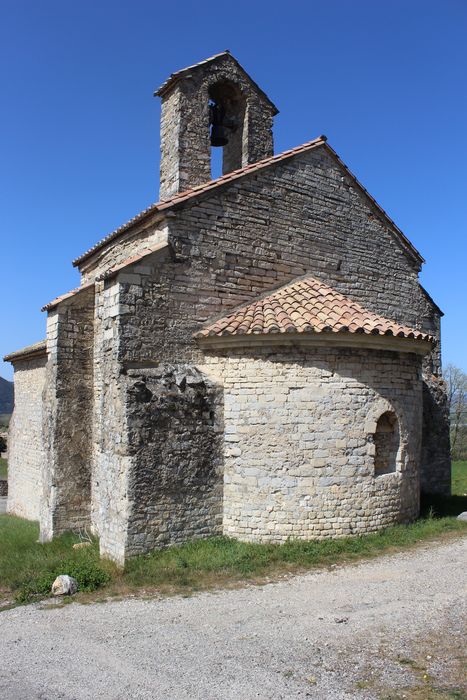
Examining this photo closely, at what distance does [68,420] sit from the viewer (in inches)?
406

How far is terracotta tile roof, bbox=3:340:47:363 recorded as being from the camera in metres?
13.4

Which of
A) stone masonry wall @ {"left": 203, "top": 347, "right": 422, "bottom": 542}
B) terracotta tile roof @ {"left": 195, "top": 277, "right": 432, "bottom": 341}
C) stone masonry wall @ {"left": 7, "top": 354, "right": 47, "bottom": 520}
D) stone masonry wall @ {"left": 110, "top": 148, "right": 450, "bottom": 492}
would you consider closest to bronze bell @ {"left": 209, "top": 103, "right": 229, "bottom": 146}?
stone masonry wall @ {"left": 110, "top": 148, "right": 450, "bottom": 492}

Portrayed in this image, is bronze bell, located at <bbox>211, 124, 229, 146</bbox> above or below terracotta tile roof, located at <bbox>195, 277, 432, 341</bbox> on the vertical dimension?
above

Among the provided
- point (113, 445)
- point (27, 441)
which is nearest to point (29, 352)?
point (27, 441)

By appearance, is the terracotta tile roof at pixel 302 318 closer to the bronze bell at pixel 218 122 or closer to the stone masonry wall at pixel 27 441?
the bronze bell at pixel 218 122

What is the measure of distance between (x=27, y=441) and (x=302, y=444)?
29.4ft

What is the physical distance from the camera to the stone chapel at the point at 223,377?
858 cm

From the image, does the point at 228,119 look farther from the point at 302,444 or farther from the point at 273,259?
the point at 302,444

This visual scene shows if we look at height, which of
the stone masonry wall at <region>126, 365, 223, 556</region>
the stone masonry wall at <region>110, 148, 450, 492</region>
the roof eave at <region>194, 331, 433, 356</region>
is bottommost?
the stone masonry wall at <region>126, 365, 223, 556</region>

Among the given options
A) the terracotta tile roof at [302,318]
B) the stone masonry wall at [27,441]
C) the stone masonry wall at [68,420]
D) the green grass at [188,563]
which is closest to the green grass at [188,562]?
the green grass at [188,563]

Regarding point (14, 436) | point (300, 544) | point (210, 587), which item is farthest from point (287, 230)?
point (14, 436)

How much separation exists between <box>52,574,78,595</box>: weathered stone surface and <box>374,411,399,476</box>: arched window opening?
199 inches

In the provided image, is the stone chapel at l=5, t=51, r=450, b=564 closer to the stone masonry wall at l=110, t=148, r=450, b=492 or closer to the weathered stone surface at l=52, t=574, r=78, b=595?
the stone masonry wall at l=110, t=148, r=450, b=492

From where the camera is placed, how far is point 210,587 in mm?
7109
